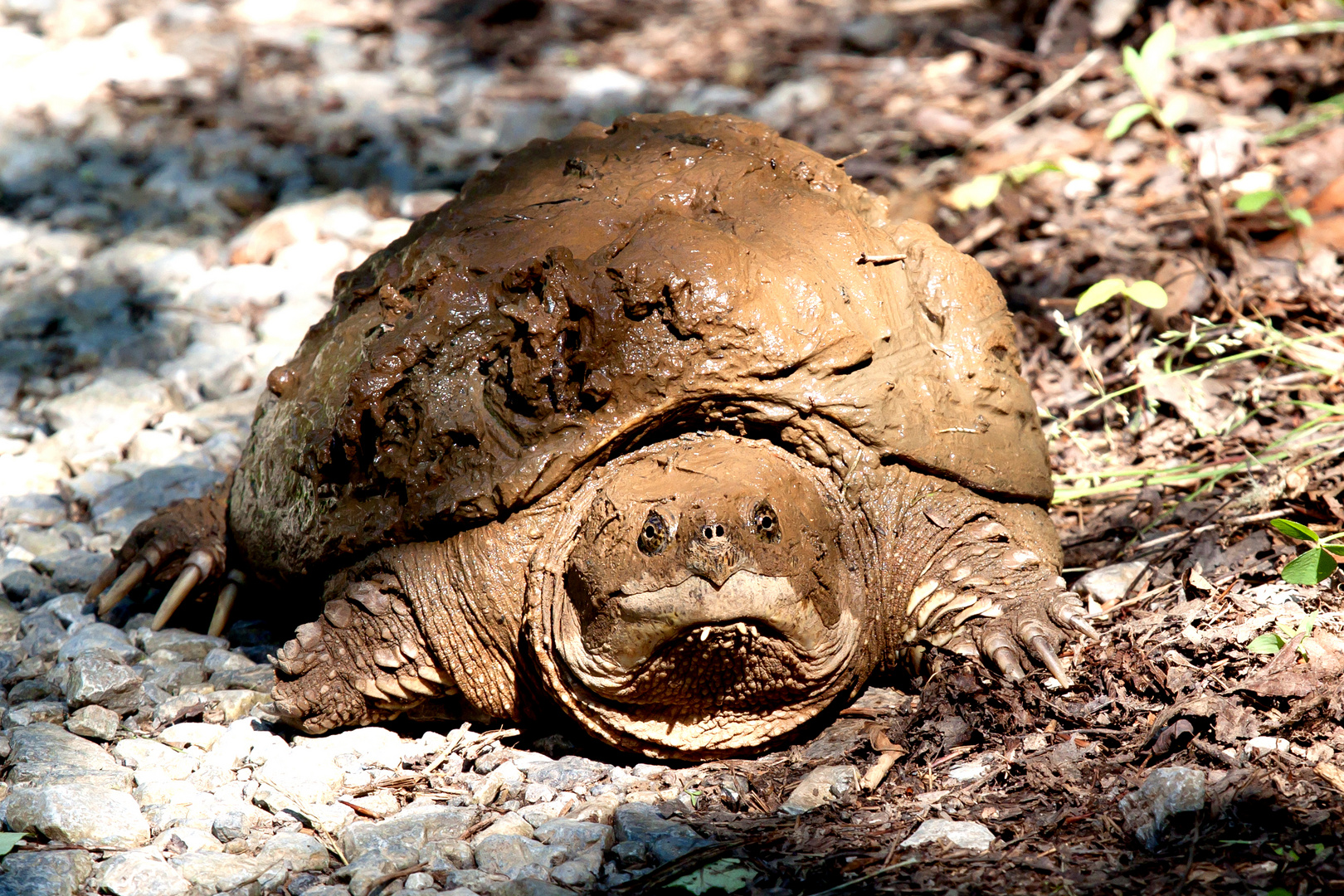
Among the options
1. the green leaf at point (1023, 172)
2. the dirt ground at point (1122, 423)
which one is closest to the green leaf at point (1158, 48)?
the dirt ground at point (1122, 423)

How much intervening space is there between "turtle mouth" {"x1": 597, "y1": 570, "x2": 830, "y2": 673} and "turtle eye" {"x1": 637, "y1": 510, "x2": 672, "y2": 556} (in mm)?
95

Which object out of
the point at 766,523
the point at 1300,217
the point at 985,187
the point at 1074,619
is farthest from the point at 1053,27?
the point at 766,523

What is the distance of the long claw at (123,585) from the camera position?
363cm

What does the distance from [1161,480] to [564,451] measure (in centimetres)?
203

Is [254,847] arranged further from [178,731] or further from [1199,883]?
[1199,883]

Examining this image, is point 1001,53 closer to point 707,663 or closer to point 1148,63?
point 1148,63

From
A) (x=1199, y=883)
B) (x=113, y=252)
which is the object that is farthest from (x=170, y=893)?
(x=113, y=252)

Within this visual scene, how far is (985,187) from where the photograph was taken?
205 inches

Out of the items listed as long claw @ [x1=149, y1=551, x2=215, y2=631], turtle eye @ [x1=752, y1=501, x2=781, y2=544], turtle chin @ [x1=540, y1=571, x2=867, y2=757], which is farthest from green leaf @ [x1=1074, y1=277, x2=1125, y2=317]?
long claw @ [x1=149, y1=551, x2=215, y2=631]

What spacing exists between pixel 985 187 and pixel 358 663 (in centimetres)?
356

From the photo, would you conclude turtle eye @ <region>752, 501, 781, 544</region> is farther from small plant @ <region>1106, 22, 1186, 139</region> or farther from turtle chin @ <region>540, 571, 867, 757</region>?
small plant @ <region>1106, 22, 1186, 139</region>

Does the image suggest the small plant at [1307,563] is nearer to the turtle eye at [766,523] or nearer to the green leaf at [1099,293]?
the turtle eye at [766,523]

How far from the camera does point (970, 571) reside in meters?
3.08

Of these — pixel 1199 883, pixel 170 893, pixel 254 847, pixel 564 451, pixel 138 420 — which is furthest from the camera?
pixel 138 420
